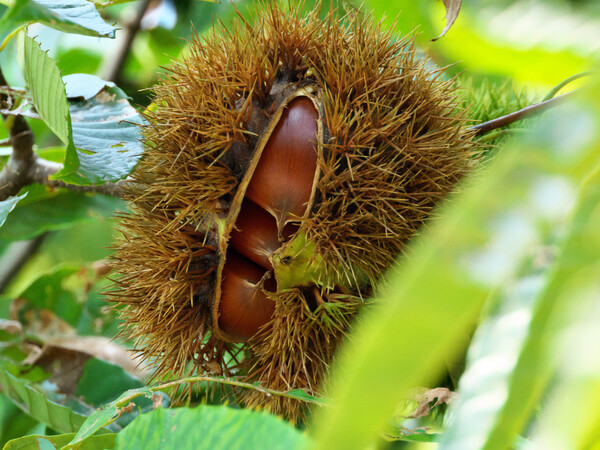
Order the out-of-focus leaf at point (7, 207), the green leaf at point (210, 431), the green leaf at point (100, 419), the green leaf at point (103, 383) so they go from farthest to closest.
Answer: the green leaf at point (103, 383) < the out-of-focus leaf at point (7, 207) < the green leaf at point (100, 419) < the green leaf at point (210, 431)

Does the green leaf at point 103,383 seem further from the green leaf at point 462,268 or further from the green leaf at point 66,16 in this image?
the green leaf at point 462,268

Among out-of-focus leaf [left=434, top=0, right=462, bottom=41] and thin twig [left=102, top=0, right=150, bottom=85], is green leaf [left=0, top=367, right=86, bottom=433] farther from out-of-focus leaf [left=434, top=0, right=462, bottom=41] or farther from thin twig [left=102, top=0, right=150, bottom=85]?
thin twig [left=102, top=0, right=150, bottom=85]

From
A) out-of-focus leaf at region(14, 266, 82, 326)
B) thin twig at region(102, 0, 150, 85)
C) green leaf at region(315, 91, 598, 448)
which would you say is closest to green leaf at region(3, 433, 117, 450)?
green leaf at region(315, 91, 598, 448)

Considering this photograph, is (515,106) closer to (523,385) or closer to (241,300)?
(241,300)

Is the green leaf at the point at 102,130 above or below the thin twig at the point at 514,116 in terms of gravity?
below

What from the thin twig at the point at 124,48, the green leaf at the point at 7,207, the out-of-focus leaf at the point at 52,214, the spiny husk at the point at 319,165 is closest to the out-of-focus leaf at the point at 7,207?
the green leaf at the point at 7,207

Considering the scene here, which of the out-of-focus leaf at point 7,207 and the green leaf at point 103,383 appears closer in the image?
the out-of-focus leaf at point 7,207

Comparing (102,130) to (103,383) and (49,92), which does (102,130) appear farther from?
(103,383)
